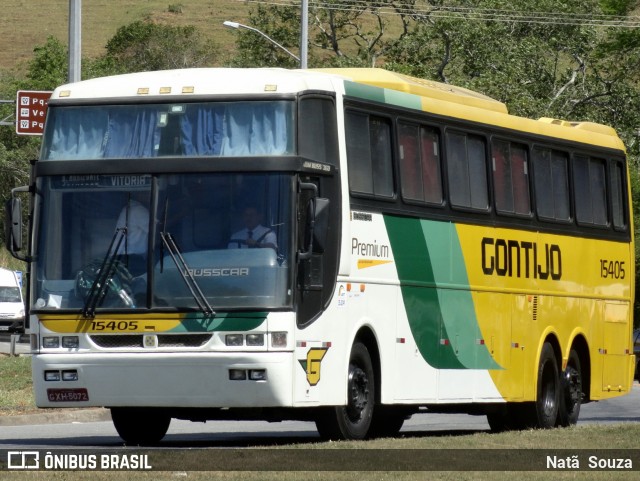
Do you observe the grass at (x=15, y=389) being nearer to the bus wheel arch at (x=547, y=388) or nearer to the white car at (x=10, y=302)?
the bus wheel arch at (x=547, y=388)

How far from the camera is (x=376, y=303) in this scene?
51.9 ft

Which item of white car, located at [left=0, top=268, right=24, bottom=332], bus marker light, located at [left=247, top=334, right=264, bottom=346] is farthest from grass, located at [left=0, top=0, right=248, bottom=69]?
bus marker light, located at [left=247, top=334, right=264, bottom=346]

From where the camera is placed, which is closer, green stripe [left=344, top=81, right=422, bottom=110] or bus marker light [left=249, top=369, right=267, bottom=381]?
bus marker light [left=249, top=369, right=267, bottom=381]

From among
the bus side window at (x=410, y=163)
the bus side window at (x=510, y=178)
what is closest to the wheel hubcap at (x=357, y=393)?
the bus side window at (x=410, y=163)

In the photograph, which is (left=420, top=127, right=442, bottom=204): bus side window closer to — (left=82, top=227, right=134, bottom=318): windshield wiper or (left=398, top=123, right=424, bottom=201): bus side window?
(left=398, top=123, right=424, bottom=201): bus side window

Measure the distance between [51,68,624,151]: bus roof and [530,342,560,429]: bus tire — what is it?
9.97 feet

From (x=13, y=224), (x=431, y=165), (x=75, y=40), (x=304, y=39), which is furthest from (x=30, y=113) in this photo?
(x=304, y=39)

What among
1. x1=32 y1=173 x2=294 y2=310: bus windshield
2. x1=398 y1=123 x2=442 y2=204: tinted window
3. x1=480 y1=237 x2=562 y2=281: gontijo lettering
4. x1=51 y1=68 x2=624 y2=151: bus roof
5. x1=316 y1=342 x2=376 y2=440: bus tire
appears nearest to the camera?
x1=32 y1=173 x2=294 y2=310: bus windshield

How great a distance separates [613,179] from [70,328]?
9.37 meters

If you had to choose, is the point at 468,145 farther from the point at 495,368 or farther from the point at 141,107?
the point at 141,107

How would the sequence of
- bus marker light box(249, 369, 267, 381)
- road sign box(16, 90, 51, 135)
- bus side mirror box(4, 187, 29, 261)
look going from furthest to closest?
1. road sign box(16, 90, 51, 135)
2. bus side mirror box(4, 187, 29, 261)
3. bus marker light box(249, 369, 267, 381)

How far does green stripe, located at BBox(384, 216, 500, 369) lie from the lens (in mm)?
16422

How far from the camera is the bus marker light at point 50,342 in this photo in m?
14.7

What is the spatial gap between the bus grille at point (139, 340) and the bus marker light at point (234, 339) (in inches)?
6.0
